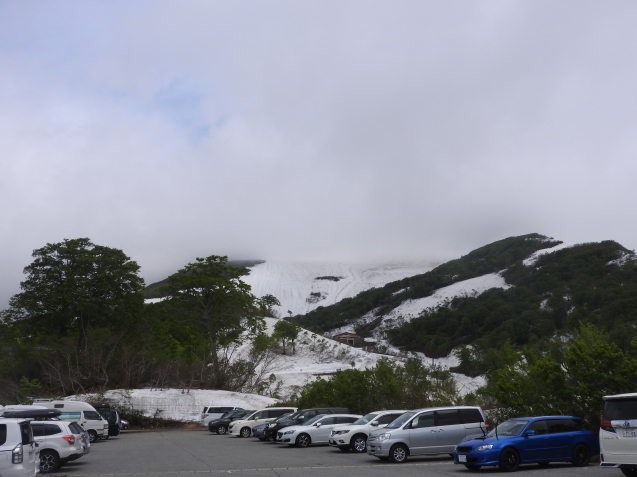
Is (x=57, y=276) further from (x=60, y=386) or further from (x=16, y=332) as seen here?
(x=60, y=386)

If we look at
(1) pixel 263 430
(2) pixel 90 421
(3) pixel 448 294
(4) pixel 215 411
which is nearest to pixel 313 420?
(1) pixel 263 430

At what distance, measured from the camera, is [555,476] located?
43.7ft

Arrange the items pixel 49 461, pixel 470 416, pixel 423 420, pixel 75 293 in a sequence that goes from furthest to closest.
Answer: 1. pixel 75 293
2. pixel 470 416
3. pixel 423 420
4. pixel 49 461

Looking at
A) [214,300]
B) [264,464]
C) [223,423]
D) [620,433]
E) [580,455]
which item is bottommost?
[223,423]

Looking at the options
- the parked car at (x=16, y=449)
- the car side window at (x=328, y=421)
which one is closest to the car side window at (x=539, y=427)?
the car side window at (x=328, y=421)

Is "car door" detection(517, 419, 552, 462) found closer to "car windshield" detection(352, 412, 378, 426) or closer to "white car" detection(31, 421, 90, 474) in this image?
"car windshield" detection(352, 412, 378, 426)

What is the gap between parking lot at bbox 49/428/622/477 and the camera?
14.7 metres

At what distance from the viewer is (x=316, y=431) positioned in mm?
23109

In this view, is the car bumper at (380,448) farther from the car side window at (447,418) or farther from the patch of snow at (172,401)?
the patch of snow at (172,401)

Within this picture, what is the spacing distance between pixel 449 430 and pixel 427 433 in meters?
0.66

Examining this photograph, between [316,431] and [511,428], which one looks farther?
[316,431]

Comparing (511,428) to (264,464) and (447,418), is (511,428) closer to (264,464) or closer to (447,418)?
(447,418)

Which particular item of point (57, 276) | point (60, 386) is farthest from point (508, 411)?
point (57, 276)

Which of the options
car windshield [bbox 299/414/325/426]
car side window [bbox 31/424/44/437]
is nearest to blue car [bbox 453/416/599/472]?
car windshield [bbox 299/414/325/426]
